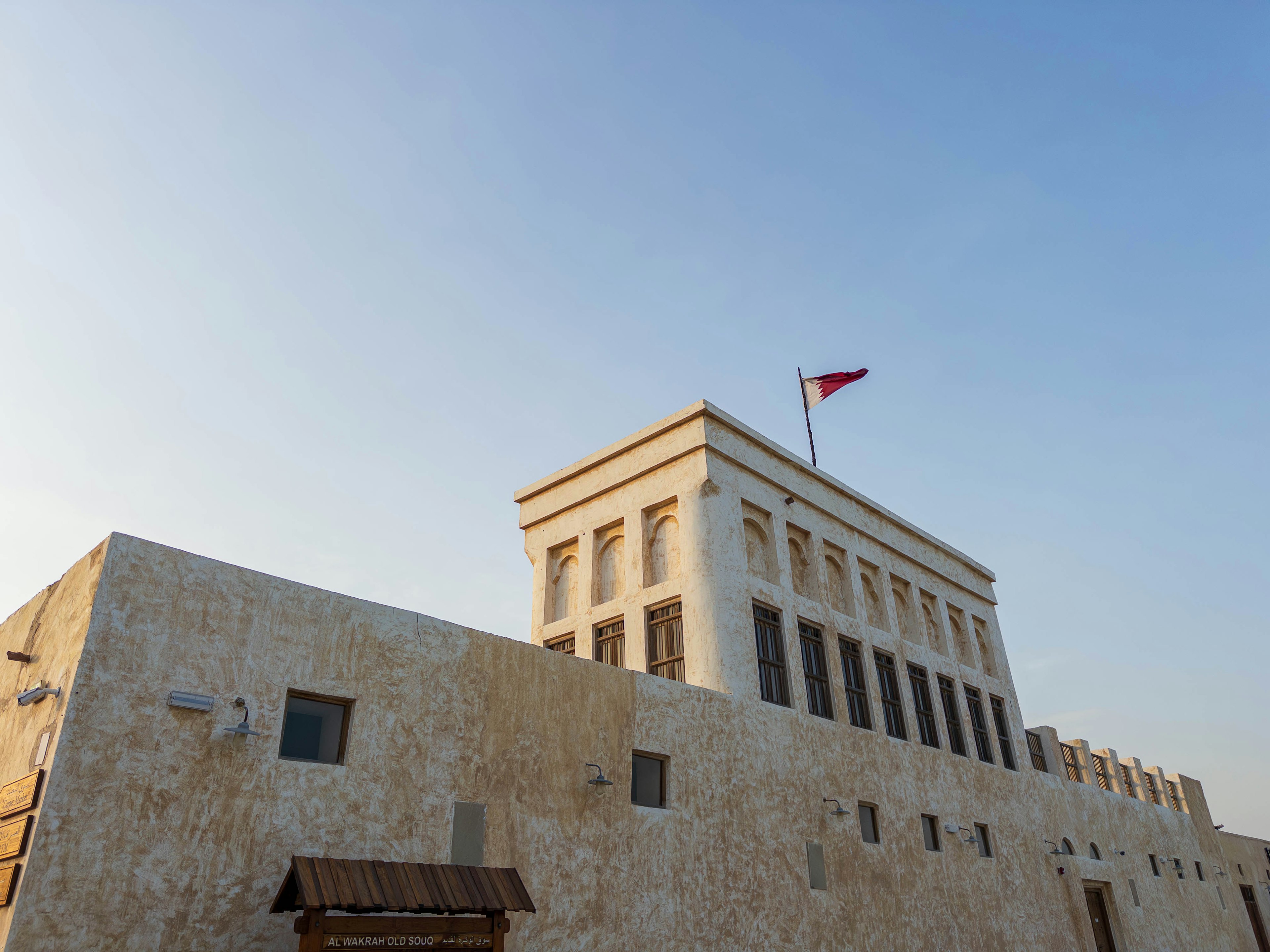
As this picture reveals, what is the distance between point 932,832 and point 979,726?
484cm

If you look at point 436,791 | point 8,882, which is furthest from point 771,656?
point 8,882

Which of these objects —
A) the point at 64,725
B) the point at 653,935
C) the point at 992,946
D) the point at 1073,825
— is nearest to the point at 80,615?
the point at 64,725

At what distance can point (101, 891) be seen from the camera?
27.6ft

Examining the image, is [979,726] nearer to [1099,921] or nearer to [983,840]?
[983,840]

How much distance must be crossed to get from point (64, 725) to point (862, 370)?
1934 cm

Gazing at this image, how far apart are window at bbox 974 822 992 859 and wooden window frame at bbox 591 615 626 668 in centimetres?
927

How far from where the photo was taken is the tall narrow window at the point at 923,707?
20.3m

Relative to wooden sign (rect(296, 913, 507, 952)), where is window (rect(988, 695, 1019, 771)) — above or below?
above

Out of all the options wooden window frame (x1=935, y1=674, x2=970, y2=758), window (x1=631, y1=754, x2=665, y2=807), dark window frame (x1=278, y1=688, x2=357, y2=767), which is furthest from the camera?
wooden window frame (x1=935, y1=674, x2=970, y2=758)

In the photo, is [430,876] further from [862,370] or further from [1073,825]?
[1073,825]

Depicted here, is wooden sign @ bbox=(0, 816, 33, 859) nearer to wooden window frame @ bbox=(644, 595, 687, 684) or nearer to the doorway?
wooden window frame @ bbox=(644, 595, 687, 684)

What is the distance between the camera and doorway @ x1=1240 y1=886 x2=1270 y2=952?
1261 inches

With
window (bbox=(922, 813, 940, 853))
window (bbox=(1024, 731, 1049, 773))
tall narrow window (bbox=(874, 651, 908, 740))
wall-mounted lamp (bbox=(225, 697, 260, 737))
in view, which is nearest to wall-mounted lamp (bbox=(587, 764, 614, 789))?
wall-mounted lamp (bbox=(225, 697, 260, 737))

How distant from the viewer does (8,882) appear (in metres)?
8.13
